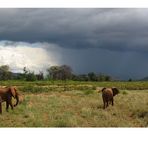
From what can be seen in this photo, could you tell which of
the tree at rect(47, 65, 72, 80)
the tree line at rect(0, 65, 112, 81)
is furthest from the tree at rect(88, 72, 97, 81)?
the tree at rect(47, 65, 72, 80)

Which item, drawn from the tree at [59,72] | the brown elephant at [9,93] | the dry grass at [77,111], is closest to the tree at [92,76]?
the dry grass at [77,111]

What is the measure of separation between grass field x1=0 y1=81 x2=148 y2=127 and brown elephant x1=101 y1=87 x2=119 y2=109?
0.27 feet

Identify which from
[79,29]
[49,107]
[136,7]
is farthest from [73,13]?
[49,107]

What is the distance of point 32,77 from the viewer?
34.5 ft

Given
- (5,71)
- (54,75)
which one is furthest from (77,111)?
(5,71)

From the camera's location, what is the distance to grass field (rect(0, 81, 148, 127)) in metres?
10.3

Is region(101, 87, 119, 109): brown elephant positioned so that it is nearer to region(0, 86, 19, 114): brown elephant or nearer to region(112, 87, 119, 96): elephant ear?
region(112, 87, 119, 96): elephant ear

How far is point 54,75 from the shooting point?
10.5m

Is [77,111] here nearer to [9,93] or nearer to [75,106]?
[75,106]

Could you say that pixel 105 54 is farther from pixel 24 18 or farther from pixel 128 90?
pixel 24 18

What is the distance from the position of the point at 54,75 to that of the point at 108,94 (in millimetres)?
1038

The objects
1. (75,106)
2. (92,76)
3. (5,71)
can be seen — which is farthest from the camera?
(75,106)

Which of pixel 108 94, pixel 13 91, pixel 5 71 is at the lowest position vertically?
pixel 108 94

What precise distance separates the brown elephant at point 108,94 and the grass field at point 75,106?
3.2 inches
